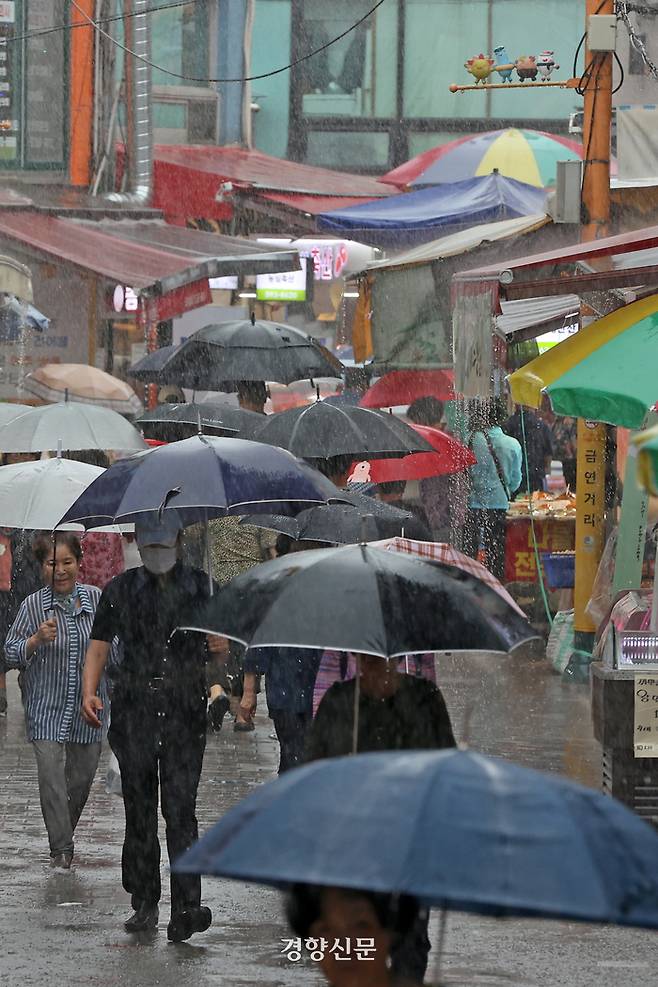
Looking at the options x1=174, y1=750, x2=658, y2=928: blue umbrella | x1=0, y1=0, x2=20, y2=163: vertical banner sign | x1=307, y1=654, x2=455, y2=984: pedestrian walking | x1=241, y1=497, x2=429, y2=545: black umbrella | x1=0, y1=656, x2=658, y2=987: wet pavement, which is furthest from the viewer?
x1=0, y1=0, x2=20, y2=163: vertical banner sign

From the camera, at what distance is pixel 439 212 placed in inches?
735

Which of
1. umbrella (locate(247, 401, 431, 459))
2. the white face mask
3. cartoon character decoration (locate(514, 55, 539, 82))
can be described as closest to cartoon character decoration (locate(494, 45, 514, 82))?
cartoon character decoration (locate(514, 55, 539, 82))

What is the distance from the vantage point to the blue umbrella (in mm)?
2768

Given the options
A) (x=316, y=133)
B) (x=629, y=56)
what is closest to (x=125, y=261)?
(x=629, y=56)

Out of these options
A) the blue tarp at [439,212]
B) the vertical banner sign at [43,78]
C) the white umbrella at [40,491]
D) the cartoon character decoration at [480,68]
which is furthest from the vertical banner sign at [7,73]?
the white umbrella at [40,491]

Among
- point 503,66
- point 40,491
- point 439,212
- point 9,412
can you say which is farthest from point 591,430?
point 503,66

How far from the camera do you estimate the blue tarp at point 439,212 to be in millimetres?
18344

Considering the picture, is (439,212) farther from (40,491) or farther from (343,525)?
(343,525)

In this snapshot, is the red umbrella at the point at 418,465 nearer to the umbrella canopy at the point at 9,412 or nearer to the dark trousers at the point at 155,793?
the umbrella canopy at the point at 9,412

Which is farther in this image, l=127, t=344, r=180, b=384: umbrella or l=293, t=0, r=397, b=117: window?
l=293, t=0, r=397, b=117: window

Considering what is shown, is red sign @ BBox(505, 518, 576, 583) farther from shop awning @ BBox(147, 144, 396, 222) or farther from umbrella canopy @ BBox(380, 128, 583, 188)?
shop awning @ BBox(147, 144, 396, 222)

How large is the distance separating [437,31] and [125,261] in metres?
19.6

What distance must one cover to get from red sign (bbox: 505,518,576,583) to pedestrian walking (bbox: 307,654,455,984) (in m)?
11.5

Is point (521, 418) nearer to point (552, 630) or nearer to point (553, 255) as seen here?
point (552, 630)
